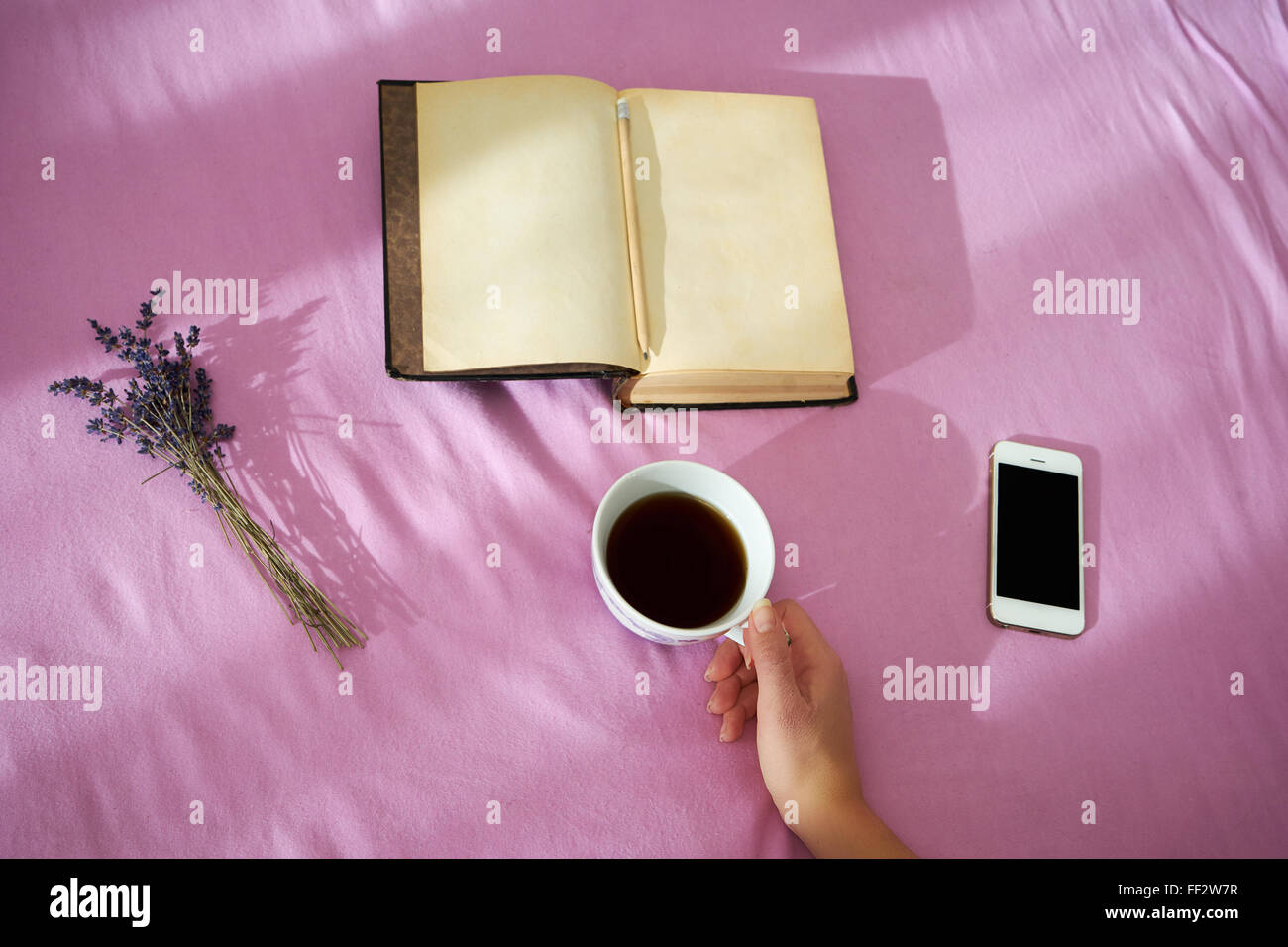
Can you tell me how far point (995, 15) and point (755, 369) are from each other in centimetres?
59

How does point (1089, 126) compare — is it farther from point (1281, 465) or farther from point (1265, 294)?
point (1281, 465)

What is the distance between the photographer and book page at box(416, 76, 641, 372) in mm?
667

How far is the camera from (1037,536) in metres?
0.77

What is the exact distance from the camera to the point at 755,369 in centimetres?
71

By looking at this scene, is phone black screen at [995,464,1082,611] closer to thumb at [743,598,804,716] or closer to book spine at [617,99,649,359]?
thumb at [743,598,804,716]

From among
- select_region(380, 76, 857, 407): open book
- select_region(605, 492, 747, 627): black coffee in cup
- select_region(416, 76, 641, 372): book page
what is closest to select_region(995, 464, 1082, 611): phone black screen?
select_region(380, 76, 857, 407): open book

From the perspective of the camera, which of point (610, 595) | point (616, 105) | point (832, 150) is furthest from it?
point (832, 150)

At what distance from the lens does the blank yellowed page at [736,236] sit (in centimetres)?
71

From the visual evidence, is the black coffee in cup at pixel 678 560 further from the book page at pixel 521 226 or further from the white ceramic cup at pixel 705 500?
the book page at pixel 521 226

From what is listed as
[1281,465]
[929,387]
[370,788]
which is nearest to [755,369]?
[929,387]

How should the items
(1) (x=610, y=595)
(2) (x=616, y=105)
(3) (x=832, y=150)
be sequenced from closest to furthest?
(1) (x=610, y=595) → (2) (x=616, y=105) → (3) (x=832, y=150)

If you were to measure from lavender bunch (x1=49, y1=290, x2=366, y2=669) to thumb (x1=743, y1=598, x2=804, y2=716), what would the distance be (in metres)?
0.34

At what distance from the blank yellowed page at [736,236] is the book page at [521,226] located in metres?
0.04

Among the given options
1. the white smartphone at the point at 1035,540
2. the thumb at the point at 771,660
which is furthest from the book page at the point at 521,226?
the white smartphone at the point at 1035,540
